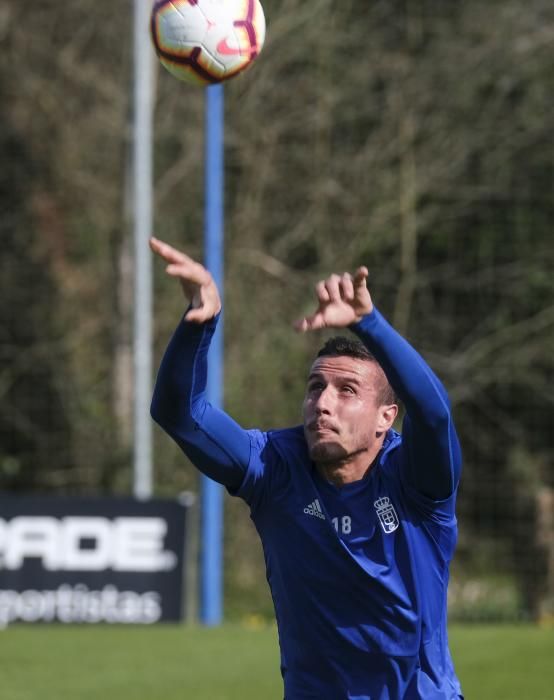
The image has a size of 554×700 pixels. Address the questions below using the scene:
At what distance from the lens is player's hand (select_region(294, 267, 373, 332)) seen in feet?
12.1

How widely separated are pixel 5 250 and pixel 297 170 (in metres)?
3.26

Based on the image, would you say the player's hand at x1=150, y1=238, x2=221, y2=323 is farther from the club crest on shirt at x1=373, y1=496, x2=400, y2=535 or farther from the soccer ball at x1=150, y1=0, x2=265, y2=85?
the soccer ball at x1=150, y1=0, x2=265, y2=85

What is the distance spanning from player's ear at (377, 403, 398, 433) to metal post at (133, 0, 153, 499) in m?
7.50

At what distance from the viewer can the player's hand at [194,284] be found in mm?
3818

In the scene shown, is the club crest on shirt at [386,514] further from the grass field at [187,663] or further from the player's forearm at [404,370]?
the grass field at [187,663]

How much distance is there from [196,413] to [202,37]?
179 centimetres

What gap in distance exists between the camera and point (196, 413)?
4.20 metres

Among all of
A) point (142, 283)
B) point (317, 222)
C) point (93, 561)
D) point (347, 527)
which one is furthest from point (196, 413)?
point (317, 222)

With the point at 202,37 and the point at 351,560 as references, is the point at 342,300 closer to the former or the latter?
the point at 351,560

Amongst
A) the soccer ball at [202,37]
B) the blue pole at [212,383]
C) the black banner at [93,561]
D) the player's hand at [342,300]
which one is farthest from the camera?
the blue pole at [212,383]

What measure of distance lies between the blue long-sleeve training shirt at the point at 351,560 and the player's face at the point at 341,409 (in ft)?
0.46

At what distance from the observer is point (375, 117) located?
48.7ft

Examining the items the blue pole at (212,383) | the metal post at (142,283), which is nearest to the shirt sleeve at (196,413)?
the blue pole at (212,383)

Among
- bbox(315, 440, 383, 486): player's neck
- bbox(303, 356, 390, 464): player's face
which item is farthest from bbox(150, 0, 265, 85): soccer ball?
bbox(315, 440, 383, 486): player's neck
